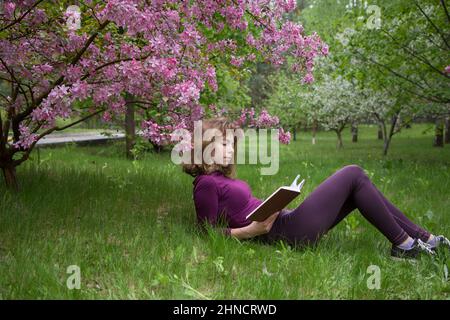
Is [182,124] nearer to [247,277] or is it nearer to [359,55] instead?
[247,277]

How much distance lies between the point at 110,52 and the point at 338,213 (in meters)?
2.47

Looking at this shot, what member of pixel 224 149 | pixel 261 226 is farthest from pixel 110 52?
pixel 261 226

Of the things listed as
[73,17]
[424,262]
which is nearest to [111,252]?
[73,17]

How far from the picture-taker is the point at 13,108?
479 centimetres

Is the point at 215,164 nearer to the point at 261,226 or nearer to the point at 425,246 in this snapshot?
the point at 261,226

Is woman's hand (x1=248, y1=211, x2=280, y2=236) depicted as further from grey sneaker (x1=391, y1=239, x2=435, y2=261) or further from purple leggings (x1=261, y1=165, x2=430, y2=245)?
grey sneaker (x1=391, y1=239, x2=435, y2=261)

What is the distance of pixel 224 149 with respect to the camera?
3689 mm

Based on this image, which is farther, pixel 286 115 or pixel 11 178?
pixel 286 115

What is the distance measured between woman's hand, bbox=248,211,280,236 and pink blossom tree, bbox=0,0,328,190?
1.07m

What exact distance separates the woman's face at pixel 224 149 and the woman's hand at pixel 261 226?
0.56m

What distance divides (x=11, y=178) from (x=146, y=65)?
2357 mm

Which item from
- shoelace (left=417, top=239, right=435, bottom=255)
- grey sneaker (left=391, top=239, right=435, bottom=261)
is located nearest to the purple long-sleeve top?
grey sneaker (left=391, top=239, right=435, bottom=261)

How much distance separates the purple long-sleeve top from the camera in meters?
3.62

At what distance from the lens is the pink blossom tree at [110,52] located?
3.34m
